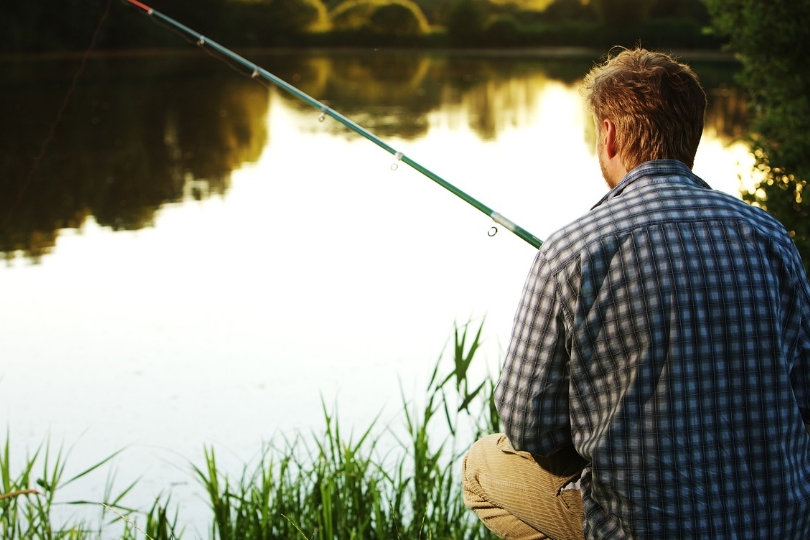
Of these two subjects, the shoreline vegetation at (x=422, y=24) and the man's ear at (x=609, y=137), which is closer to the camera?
the man's ear at (x=609, y=137)

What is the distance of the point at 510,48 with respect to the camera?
90.0 ft

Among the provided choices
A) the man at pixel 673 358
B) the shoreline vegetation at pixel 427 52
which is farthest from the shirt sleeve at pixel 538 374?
the shoreline vegetation at pixel 427 52

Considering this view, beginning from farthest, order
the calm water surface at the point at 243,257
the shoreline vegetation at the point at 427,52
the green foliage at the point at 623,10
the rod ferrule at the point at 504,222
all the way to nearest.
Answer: the green foliage at the point at 623,10
the shoreline vegetation at the point at 427,52
the calm water surface at the point at 243,257
the rod ferrule at the point at 504,222

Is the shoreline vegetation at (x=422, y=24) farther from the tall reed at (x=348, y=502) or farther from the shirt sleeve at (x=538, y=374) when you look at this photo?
the shirt sleeve at (x=538, y=374)

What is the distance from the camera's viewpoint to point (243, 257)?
699cm

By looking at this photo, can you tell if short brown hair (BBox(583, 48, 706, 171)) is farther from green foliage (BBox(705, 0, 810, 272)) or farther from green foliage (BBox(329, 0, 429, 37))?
green foliage (BBox(329, 0, 429, 37))

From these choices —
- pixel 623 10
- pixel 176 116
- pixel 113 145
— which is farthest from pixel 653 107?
pixel 623 10

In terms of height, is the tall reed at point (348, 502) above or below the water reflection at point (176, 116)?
below

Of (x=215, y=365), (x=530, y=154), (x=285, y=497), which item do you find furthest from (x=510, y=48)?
(x=285, y=497)

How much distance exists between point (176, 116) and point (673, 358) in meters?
13.0

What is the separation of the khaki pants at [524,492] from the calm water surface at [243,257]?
1770mm

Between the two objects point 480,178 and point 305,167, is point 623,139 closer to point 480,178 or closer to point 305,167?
point 480,178

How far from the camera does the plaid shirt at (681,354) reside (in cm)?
135

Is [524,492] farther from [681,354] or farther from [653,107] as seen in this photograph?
[653,107]
